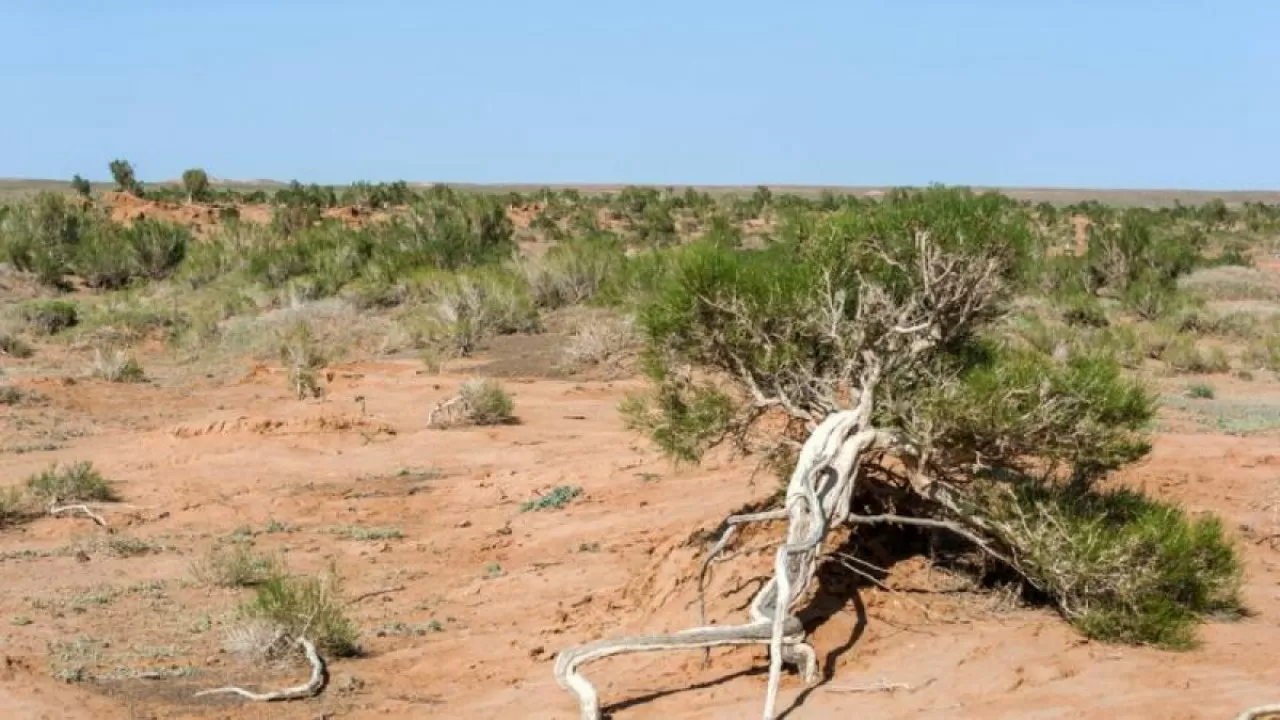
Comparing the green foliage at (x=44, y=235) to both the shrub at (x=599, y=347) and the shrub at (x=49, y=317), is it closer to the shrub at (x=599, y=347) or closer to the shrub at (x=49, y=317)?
the shrub at (x=49, y=317)

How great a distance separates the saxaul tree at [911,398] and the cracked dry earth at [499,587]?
41cm

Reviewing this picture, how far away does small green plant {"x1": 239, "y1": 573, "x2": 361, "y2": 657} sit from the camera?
29.8ft

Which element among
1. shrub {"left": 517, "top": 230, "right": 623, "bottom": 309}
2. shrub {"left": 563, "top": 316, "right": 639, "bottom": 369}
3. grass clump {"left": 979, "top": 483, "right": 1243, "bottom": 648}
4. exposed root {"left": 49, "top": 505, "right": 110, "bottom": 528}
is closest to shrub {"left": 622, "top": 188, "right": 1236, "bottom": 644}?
grass clump {"left": 979, "top": 483, "right": 1243, "bottom": 648}

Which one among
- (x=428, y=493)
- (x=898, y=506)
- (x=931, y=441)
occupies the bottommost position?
(x=428, y=493)

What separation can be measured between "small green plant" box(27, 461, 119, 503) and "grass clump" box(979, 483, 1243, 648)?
372 inches

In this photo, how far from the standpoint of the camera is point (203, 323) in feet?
89.8

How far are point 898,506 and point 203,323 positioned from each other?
2081 cm

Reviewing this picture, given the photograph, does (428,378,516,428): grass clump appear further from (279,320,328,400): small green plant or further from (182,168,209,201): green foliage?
(182,168,209,201): green foliage

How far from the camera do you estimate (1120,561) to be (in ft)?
25.0

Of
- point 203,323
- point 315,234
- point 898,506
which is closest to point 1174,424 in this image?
point 898,506

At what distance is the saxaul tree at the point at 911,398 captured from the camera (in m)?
7.88

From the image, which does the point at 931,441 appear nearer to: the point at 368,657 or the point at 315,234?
the point at 368,657

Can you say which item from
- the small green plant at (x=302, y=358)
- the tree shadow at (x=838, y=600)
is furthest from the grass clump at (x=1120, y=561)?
the small green plant at (x=302, y=358)

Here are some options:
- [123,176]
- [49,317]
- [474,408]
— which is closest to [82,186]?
[123,176]
